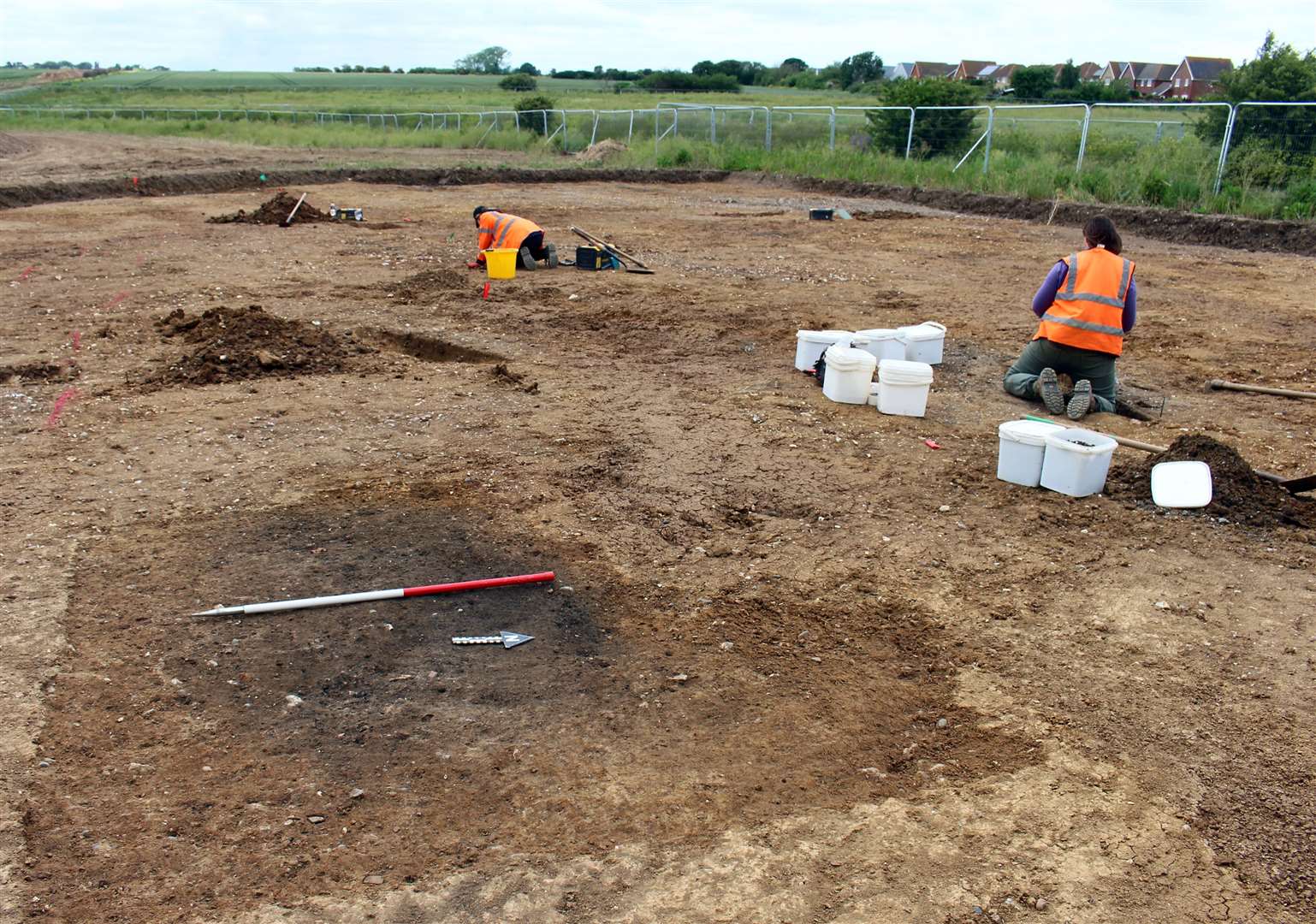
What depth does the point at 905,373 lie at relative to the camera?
7102 millimetres

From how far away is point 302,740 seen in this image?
3.69 meters

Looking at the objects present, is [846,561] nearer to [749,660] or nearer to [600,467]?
[749,660]

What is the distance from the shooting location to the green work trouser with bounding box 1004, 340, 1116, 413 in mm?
7316

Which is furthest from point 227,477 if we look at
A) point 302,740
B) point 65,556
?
point 302,740

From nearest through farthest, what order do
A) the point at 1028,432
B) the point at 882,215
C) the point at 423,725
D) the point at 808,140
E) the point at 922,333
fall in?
the point at 423,725 < the point at 1028,432 < the point at 922,333 < the point at 882,215 < the point at 808,140

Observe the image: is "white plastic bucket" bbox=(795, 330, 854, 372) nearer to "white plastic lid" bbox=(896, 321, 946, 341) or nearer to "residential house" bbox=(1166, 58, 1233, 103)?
"white plastic lid" bbox=(896, 321, 946, 341)

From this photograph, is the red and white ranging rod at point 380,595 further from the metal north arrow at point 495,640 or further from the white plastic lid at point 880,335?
the white plastic lid at point 880,335

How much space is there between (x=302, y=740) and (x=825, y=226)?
1504cm

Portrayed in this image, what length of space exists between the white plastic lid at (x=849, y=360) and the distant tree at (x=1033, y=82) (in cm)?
5890

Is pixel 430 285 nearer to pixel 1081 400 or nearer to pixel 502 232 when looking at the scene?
pixel 502 232

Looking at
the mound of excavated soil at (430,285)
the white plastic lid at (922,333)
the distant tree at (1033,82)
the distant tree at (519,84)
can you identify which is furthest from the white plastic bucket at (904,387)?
the distant tree at (519,84)

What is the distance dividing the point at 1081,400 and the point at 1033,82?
62092 mm

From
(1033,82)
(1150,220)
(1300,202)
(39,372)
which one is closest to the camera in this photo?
(39,372)

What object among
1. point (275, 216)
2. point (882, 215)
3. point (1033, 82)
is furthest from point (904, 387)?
point (1033, 82)
